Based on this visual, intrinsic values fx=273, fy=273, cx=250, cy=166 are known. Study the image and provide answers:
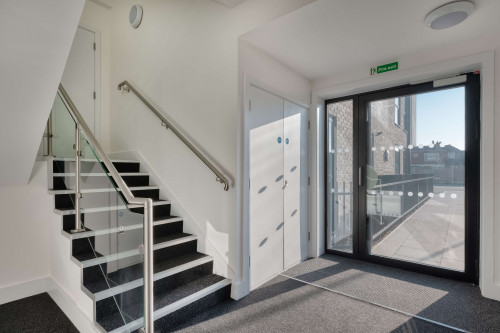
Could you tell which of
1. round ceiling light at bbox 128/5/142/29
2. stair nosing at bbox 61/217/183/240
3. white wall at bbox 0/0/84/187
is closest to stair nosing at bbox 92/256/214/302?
stair nosing at bbox 61/217/183/240

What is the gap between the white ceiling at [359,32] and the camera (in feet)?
7.22

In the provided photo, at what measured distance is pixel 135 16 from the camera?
3768mm

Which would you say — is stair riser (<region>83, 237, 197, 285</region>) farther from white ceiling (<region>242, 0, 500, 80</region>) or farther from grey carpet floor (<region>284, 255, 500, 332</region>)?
white ceiling (<region>242, 0, 500, 80</region>)

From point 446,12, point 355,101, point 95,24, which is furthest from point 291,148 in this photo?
point 95,24

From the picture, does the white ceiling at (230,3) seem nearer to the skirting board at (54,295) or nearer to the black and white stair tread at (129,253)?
the black and white stair tread at (129,253)

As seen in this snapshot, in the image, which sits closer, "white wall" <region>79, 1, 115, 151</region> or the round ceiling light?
the round ceiling light

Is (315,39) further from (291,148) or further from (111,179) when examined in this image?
(111,179)

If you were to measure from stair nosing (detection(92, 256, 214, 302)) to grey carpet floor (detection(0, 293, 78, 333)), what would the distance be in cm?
46

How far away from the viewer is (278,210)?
3.25 m

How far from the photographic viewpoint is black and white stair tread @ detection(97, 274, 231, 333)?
5.95ft

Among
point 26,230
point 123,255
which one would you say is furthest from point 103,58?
point 123,255

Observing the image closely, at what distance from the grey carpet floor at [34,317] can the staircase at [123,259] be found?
0.43 meters

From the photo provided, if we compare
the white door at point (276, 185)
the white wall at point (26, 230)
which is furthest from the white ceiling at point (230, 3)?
the white wall at point (26, 230)

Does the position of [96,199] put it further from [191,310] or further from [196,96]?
[196,96]
